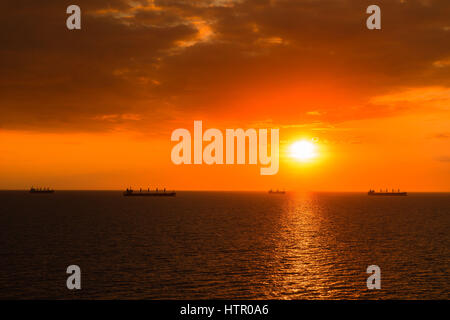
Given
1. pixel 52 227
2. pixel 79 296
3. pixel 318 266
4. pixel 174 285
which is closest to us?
pixel 79 296

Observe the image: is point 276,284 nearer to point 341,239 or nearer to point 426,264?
point 426,264

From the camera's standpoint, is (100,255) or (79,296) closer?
(79,296)

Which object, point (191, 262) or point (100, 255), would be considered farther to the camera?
point (100, 255)

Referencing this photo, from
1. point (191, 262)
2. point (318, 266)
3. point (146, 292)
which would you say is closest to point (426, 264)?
point (318, 266)

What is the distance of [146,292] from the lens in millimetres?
44781

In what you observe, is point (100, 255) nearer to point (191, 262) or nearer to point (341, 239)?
point (191, 262)

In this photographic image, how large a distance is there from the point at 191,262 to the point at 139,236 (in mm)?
35912
